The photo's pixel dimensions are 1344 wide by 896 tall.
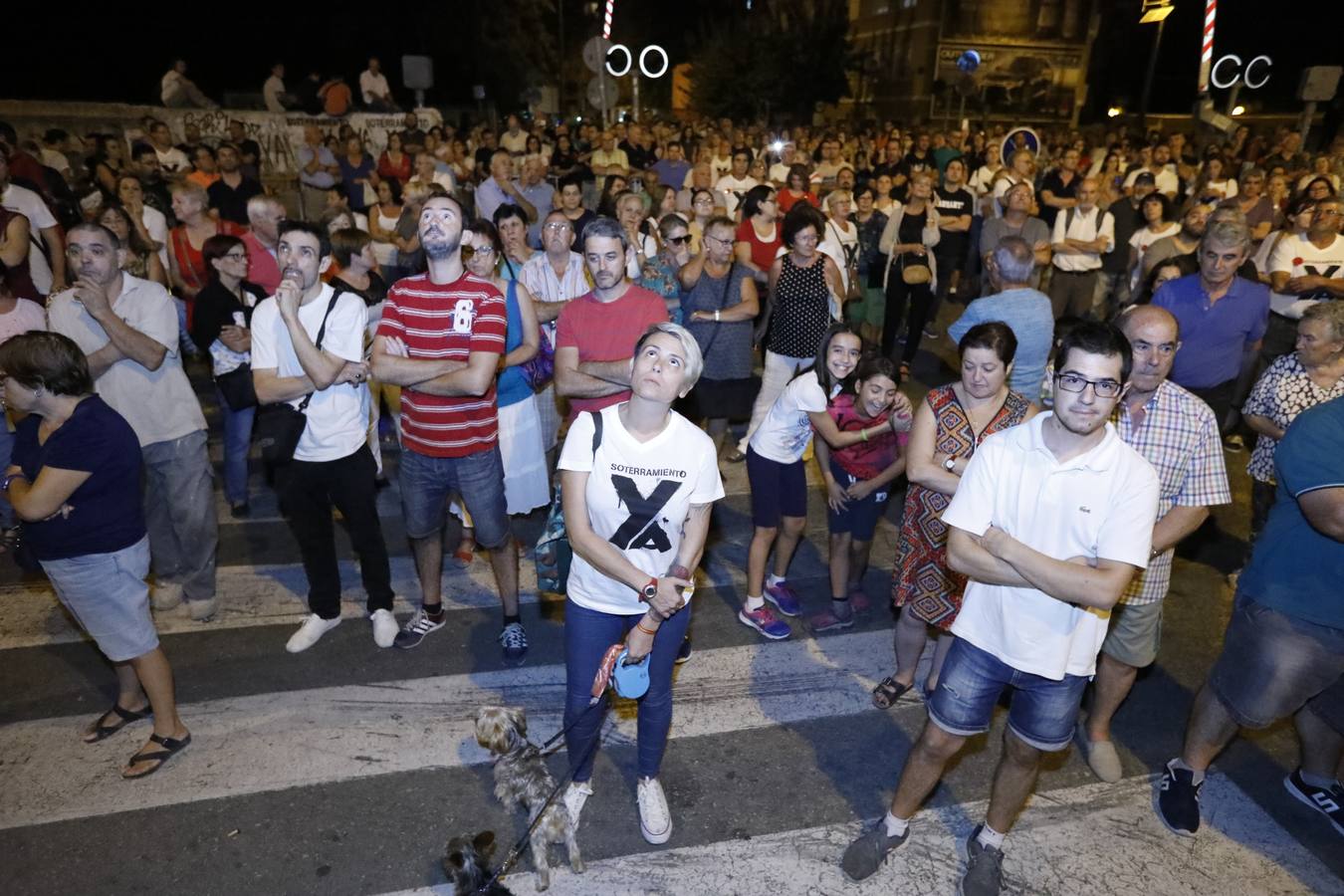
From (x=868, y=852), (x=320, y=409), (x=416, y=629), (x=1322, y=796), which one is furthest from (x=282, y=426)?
(x=1322, y=796)

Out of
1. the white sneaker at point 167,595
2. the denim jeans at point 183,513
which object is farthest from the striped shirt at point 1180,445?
the white sneaker at point 167,595

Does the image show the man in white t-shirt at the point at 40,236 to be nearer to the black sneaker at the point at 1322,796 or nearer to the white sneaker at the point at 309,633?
the white sneaker at the point at 309,633

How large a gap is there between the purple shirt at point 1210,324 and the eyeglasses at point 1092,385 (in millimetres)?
3472

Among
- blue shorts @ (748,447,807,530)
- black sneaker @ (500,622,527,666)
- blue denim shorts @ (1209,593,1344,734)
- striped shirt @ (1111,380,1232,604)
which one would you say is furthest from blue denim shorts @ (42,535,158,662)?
blue denim shorts @ (1209,593,1344,734)

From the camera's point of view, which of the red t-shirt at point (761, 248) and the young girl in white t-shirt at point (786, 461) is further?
the red t-shirt at point (761, 248)

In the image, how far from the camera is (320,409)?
4340mm

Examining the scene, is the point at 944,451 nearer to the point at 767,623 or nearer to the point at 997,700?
the point at 997,700

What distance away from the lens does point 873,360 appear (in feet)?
14.8

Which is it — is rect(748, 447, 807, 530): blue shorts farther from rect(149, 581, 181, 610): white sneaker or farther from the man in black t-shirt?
the man in black t-shirt

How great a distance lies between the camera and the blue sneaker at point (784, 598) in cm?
519

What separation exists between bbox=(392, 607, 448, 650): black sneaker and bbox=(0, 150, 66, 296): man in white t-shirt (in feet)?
14.6

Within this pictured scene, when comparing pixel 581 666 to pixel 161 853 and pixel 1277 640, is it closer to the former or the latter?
pixel 161 853

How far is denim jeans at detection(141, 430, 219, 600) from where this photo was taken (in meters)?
4.76

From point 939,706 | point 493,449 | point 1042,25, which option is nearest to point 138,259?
point 493,449
